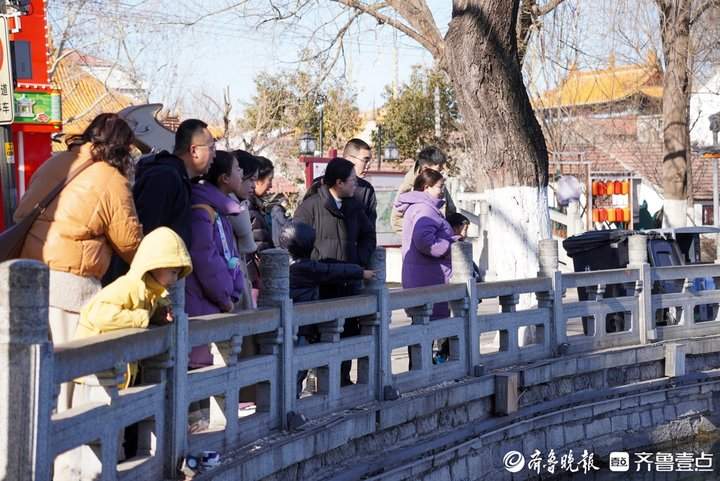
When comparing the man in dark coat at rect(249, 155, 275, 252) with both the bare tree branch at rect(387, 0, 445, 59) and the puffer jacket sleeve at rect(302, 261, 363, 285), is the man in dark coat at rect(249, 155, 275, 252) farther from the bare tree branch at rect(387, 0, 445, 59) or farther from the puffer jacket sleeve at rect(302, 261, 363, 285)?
the bare tree branch at rect(387, 0, 445, 59)

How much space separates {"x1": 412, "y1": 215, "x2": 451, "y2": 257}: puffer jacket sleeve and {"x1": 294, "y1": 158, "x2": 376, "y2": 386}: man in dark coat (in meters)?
0.91

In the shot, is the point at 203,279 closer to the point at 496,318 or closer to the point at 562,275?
the point at 496,318

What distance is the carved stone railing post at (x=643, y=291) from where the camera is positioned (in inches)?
431

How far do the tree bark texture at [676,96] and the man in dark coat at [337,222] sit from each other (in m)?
12.0

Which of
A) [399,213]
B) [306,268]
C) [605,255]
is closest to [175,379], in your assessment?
[306,268]

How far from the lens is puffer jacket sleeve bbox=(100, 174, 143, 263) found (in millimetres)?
5320

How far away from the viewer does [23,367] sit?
3908 mm

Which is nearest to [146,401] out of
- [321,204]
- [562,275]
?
[321,204]

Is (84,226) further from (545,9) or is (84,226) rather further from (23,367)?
(545,9)

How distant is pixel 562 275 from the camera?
32.9ft

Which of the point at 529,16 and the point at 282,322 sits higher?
the point at 529,16

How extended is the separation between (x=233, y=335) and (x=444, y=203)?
142 inches

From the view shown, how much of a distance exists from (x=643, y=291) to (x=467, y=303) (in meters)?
2.83

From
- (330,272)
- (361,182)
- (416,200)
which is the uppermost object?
(361,182)
